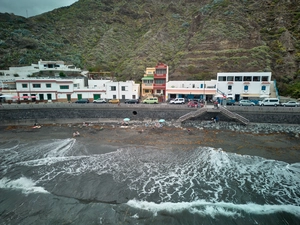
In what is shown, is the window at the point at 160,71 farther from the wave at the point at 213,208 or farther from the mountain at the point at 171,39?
the wave at the point at 213,208

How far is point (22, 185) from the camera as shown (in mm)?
15641

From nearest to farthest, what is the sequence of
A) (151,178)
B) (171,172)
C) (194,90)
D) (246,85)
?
(151,178) < (171,172) < (246,85) < (194,90)

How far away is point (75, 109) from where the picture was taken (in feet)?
114

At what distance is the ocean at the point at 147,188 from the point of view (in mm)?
12258

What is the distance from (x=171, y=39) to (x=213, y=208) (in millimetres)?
78511

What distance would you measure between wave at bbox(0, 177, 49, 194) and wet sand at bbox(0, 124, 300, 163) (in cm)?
749

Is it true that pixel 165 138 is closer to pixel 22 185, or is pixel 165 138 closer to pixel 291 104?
pixel 22 185

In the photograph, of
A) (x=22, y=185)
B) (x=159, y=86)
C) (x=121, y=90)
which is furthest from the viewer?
(x=159, y=86)

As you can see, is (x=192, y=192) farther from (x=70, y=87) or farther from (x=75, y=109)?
(x=70, y=87)

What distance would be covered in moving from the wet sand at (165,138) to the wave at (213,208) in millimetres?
8841

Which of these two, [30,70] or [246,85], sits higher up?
[30,70]

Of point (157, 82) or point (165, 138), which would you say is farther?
point (157, 82)

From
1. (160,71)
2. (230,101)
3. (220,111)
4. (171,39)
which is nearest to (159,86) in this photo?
(160,71)

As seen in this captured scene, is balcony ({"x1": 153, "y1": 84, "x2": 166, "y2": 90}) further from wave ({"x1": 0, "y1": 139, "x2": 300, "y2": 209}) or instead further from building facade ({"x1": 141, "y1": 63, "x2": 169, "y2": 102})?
wave ({"x1": 0, "y1": 139, "x2": 300, "y2": 209})
